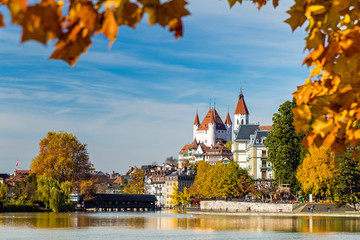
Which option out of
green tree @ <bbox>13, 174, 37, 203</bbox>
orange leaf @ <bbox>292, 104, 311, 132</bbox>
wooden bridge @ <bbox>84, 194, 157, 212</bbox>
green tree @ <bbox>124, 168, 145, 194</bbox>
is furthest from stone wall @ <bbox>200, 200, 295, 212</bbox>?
green tree @ <bbox>124, 168, 145, 194</bbox>

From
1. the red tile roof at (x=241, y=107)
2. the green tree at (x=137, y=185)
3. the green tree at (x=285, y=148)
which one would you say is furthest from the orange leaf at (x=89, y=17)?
the red tile roof at (x=241, y=107)

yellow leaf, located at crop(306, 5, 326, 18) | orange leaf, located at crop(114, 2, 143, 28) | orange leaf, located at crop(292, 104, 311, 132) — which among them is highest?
yellow leaf, located at crop(306, 5, 326, 18)


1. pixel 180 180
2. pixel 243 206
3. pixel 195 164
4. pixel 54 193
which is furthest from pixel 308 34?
pixel 195 164

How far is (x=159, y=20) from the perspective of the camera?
2711 mm

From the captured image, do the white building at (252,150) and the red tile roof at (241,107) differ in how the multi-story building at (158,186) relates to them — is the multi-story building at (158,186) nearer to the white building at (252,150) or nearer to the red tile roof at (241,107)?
the red tile roof at (241,107)

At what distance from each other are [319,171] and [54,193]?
29681mm

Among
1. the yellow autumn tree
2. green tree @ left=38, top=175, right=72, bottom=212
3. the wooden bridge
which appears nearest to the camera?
the yellow autumn tree

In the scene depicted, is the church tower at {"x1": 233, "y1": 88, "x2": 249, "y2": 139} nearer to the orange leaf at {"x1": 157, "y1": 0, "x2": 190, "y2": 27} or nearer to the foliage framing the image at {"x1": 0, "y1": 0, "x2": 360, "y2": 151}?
the foliage framing the image at {"x1": 0, "y1": 0, "x2": 360, "y2": 151}

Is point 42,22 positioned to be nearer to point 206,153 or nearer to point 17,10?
point 17,10

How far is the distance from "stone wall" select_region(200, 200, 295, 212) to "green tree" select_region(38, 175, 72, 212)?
20874 millimetres


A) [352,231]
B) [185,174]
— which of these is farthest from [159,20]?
[185,174]

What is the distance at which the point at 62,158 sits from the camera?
7488cm

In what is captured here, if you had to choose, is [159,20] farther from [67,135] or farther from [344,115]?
[67,135]

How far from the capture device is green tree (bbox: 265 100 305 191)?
208 ft
